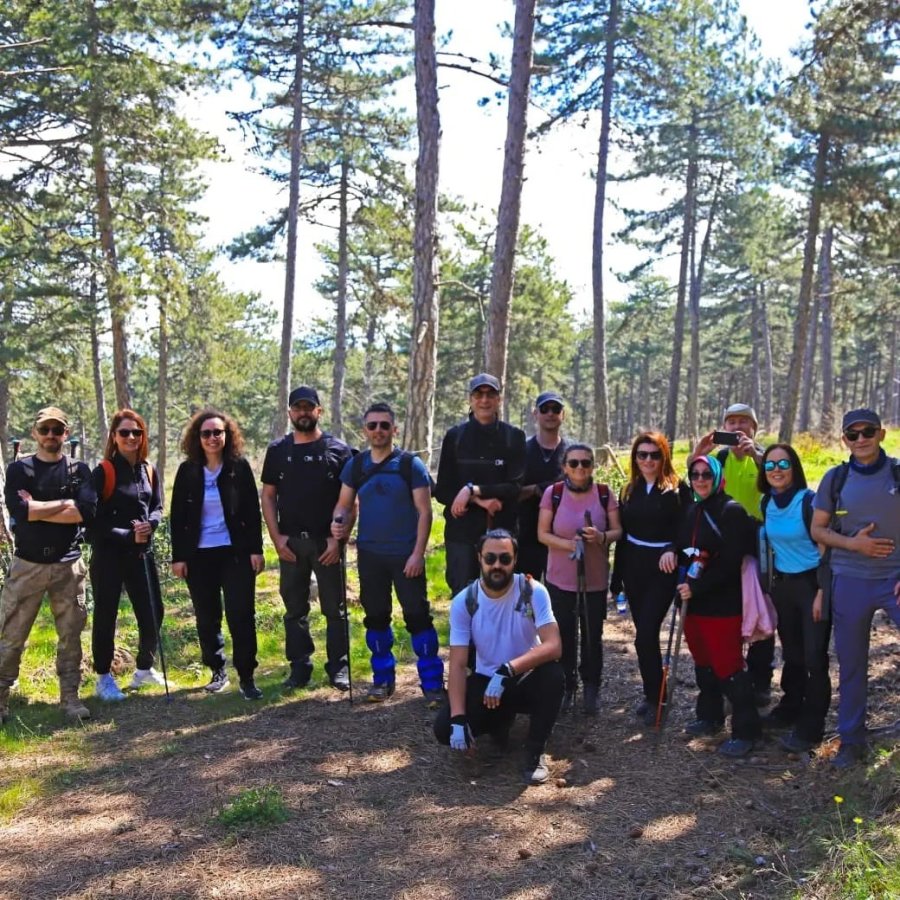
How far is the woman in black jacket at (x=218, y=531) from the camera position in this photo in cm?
628

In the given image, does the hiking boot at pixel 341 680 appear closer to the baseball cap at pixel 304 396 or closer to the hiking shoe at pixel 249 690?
the hiking shoe at pixel 249 690

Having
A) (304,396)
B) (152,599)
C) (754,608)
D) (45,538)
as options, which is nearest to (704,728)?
(754,608)

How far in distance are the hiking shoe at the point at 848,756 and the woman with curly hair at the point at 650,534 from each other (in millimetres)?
1252

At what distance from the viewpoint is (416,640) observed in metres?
6.21

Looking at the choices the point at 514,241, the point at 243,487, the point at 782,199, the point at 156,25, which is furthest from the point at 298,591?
the point at 782,199

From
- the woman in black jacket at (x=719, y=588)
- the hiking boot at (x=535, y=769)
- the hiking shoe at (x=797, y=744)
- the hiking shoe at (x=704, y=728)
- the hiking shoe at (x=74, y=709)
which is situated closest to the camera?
the hiking boot at (x=535, y=769)

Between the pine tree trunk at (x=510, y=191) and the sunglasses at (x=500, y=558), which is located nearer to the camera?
the sunglasses at (x=500, y=558)

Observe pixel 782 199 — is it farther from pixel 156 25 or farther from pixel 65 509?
pixel 65 509

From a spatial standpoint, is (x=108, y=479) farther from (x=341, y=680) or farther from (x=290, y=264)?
(x=290, y=264)

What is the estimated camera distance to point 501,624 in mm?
5098

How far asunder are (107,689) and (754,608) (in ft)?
16.2

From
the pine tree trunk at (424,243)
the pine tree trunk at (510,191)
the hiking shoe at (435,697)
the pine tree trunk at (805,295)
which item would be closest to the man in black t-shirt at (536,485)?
the hiking shoe at (435,697)

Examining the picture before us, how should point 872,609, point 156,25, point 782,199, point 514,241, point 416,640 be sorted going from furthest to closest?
point 782,199 → point 156,25 → point 514,241 → point 416,640 → point 872,609

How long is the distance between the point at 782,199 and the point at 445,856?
104 ft
